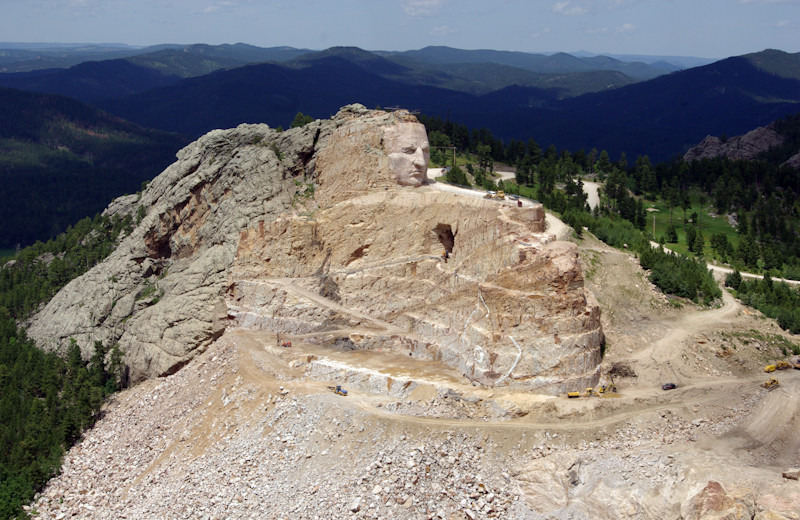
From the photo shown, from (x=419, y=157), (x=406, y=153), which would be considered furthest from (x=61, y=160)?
(x=419, y=157)

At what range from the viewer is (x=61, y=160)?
159 meters

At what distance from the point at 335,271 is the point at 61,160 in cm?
13877

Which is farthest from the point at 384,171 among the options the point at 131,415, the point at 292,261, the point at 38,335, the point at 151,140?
the point at 151,140

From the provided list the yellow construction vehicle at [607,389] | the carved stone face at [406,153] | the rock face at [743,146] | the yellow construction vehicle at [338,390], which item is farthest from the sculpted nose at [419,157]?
the rock face at [743,146]

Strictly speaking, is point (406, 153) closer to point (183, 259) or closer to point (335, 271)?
point (335, 271)

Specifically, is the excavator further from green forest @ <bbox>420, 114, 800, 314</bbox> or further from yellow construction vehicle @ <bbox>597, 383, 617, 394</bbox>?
green forest @ <bbox>420, 114, 800, 314</bbox>

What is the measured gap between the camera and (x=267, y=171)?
5009 cm

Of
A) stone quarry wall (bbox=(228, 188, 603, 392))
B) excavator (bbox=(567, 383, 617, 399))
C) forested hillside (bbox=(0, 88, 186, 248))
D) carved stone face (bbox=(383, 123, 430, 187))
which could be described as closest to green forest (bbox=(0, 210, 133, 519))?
stone quarry wall (bbox=(228, 188, 603, 392))

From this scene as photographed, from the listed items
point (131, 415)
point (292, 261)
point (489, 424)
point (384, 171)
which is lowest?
point (131, 415)

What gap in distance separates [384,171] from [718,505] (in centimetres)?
2746

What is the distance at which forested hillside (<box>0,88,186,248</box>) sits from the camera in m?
129

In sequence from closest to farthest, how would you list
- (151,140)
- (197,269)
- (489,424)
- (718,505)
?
(718,505)
(489,424)
(197,269)
(151,140)

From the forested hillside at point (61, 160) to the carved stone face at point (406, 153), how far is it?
328ft

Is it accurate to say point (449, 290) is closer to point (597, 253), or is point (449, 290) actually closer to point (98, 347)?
point (597, 253)
